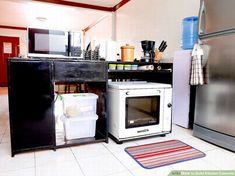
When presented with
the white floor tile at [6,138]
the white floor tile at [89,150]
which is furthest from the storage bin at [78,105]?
the white floor tile at [6,138]

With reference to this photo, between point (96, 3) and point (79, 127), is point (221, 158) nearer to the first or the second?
point (79, 127)

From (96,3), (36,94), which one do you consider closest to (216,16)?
(36,94)

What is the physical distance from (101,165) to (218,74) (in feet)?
4.97

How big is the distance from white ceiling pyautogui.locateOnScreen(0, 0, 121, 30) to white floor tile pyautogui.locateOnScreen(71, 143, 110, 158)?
13.8 feet

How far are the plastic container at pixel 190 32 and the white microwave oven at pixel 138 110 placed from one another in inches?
33.3

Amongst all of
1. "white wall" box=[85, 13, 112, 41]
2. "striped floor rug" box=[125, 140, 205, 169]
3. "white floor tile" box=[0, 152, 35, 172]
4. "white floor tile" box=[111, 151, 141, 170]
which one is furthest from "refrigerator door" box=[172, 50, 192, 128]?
"white wall" box=[85, 13, 112, 41]

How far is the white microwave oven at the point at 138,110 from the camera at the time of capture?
2.18 m

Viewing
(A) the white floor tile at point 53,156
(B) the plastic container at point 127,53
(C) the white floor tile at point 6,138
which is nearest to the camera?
(A) the white floor tile at point 53,156

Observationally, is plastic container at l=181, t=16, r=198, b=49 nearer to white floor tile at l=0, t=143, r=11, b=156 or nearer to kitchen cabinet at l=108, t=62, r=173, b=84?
kitchen cabinet at l=108, t=62, r=173, b=84

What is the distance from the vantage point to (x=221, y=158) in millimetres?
1894

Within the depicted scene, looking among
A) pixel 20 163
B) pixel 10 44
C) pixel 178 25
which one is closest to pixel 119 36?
pixel 178 25

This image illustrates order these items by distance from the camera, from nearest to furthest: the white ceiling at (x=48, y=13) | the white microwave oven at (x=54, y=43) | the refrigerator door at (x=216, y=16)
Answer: the refrigerator door at (x=216, y=16) → the white microwave oven at (x=54, y=43) → the white ceiling at (x=48, y=13)

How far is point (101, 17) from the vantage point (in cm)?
658

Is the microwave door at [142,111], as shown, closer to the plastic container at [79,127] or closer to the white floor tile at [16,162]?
the plastic container at [79,127]
